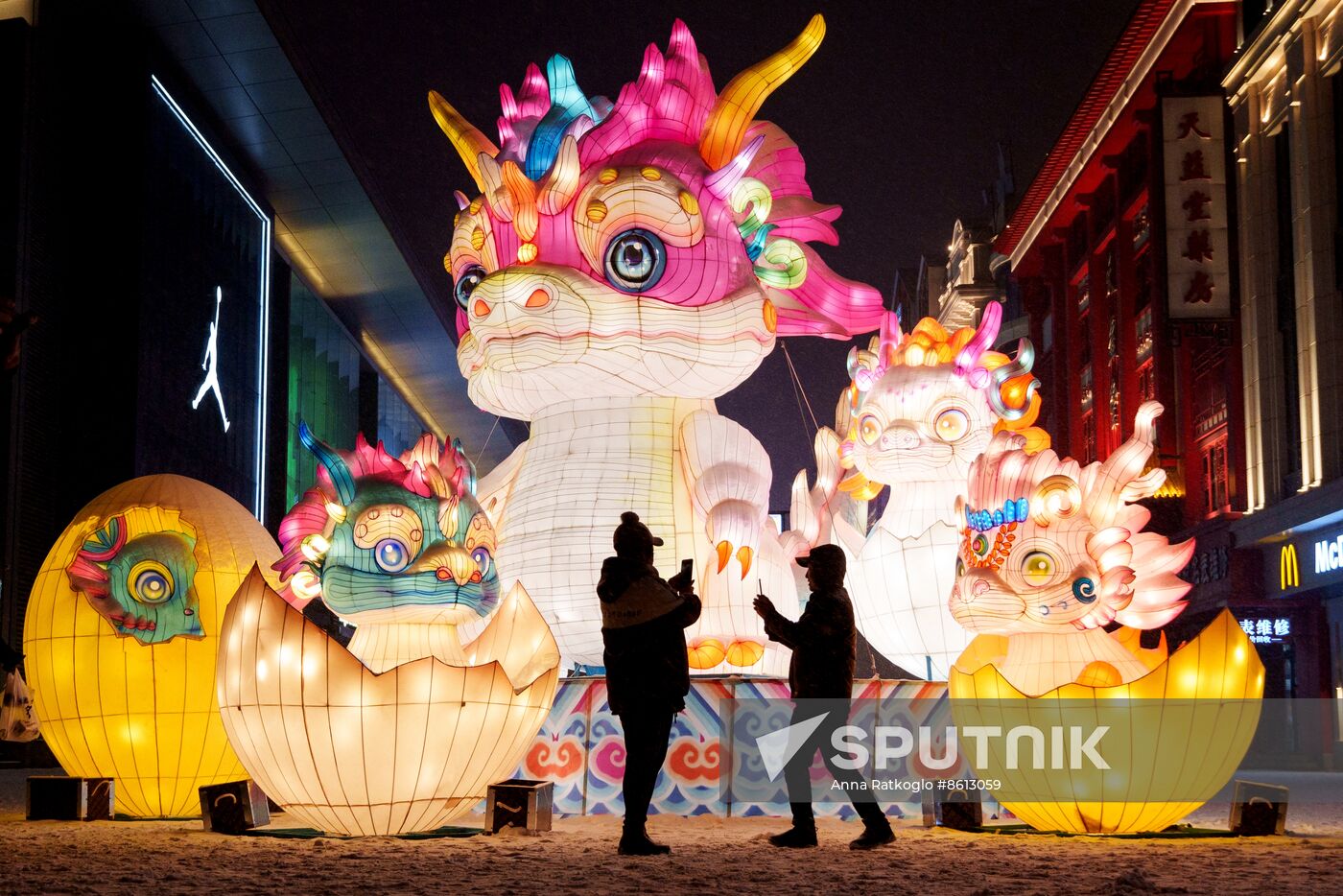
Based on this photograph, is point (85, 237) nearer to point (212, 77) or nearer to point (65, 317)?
point (65, 317)

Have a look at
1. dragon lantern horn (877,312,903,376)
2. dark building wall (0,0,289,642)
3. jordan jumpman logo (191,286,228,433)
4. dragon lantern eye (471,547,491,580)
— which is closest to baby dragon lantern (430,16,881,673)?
dragon lantern eye (471,547,491,580)

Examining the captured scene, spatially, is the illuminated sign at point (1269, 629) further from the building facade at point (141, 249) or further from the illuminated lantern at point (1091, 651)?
the building facade at point (141, 249)

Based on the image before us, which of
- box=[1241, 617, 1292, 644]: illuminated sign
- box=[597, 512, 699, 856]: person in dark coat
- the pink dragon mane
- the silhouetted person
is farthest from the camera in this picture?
box=[1241, 617, 1292, 644]: illuminated sign

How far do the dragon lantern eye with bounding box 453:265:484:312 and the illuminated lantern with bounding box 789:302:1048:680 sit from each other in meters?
2.26

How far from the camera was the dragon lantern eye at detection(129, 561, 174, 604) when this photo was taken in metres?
7.27

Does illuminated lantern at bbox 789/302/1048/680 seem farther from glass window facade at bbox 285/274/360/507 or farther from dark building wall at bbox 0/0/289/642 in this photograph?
glass window facade at bbox 285/274/360/507

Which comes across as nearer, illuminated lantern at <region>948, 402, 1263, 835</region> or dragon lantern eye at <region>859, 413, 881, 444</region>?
illuminated lantern at <region>948, 402, 1263, 835</region>

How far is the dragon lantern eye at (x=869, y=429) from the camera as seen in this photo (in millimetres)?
8969

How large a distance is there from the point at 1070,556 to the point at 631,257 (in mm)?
2755

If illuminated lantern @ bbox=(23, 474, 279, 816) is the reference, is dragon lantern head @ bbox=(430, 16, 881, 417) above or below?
above

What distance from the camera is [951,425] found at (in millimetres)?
8891

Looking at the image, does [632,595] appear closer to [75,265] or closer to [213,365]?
[75,265]

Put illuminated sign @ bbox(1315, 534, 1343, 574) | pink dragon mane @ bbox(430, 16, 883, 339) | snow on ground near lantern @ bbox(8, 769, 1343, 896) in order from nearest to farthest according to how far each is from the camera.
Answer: snow on ground near lantern @ bbox(8, 769, 1343, 896), pink dragon mane @ bbox(430, 16, 883, 339), illuminated sign @ bbox(1315, 534, 1343, 574)

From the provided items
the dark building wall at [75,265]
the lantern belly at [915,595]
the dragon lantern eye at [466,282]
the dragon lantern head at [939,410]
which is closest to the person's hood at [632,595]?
the lantern belly at [915,595]
